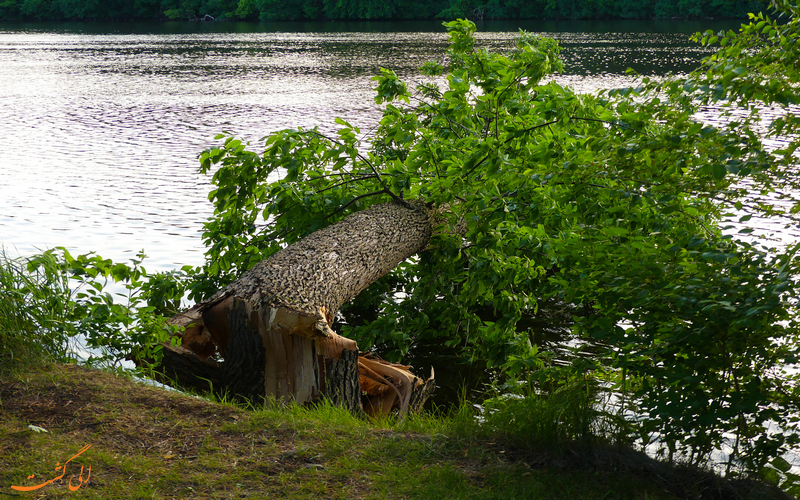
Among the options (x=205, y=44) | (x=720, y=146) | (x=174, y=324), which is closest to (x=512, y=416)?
(x=720, y=146)

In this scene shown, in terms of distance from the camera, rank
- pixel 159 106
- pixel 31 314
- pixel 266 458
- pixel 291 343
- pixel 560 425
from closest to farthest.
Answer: pixel 266 458 → pixel 560 425 → pixel 31 314 → pixel 291 343 → pixel 159 106

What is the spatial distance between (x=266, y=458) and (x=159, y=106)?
24737mm

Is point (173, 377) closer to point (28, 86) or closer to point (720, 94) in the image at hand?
point (720, 94)

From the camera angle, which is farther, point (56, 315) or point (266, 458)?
point (56, 315)

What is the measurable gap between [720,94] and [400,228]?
3.85 meters

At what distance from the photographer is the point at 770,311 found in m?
3.56

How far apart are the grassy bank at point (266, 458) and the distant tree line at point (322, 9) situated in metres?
86.4

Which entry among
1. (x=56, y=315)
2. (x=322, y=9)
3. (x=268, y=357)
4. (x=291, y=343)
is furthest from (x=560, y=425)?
(x=322, y=9)

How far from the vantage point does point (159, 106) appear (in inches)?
1043

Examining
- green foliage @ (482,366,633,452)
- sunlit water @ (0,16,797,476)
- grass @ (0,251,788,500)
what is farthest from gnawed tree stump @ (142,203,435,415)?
sunlit water @ (0,16,797,476)

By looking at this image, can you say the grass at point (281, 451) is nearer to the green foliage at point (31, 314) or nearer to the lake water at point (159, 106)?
the green foliage at point (31, 314)

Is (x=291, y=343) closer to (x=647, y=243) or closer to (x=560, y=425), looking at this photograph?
(x=560, y=425)

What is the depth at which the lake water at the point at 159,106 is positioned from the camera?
41.3 ft

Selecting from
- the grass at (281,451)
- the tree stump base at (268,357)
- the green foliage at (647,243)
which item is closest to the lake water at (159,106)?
the tree stump base at (268,357)
